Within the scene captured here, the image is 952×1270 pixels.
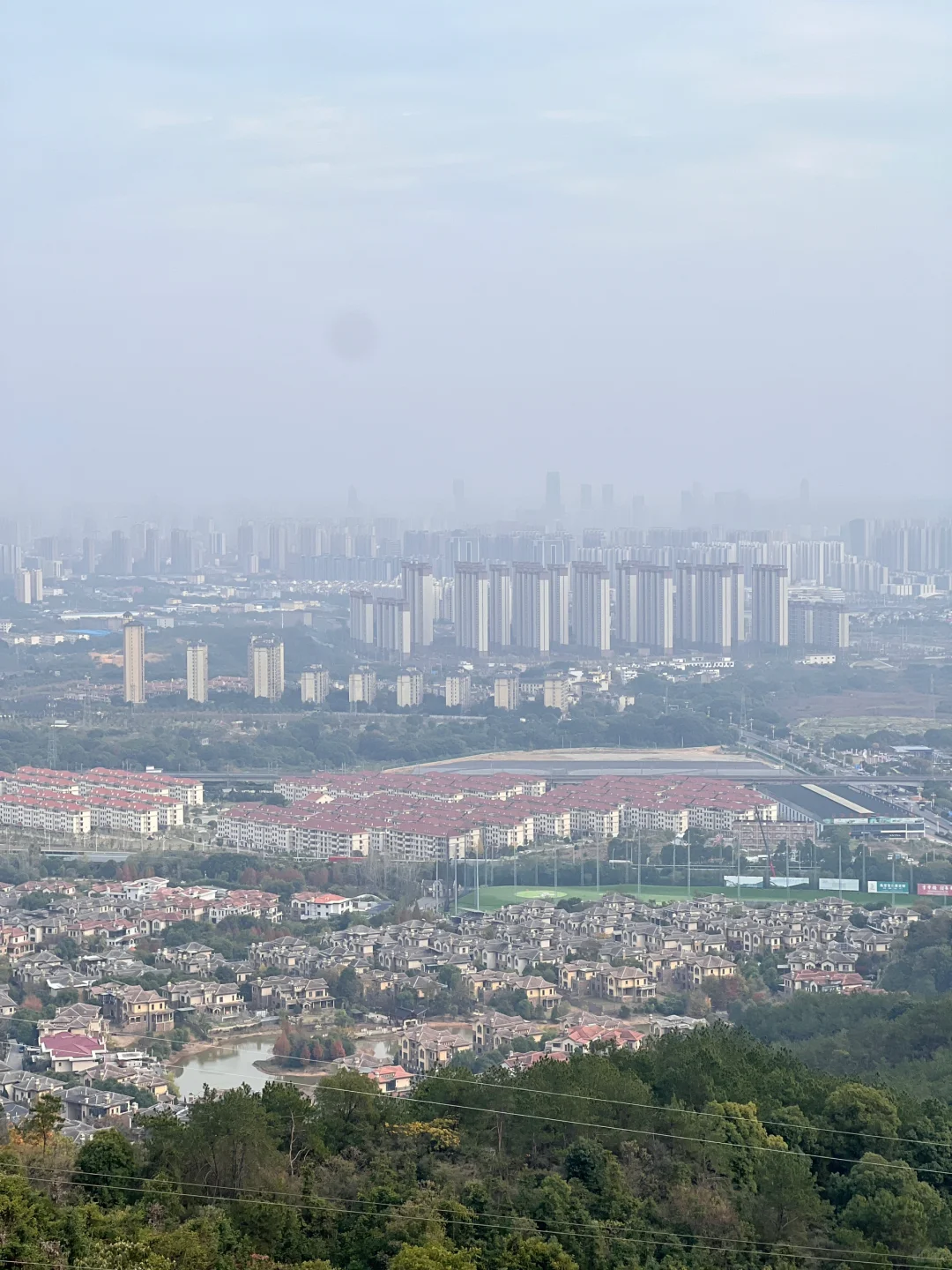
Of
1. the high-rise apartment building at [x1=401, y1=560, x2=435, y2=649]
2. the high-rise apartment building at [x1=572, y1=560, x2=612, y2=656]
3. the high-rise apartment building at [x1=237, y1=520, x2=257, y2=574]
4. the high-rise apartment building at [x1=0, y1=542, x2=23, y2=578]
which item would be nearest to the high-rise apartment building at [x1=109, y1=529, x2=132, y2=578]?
the high-rise apartment building at [x1=0, y1=542, x2=23, y2=578]

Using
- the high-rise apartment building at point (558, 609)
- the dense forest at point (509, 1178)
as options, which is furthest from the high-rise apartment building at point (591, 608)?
the dense forest at point (509, 1178)

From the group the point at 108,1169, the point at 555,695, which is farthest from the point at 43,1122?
the point at 555,695

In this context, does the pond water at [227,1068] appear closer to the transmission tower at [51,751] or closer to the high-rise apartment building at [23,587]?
the transmission tower at [51,751]

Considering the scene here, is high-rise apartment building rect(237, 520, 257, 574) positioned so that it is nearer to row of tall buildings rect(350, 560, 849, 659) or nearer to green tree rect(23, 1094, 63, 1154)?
row of tall buildings rect(350, 560, 849, 659)

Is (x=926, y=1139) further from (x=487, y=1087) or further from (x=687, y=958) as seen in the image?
(x=687, y=958)

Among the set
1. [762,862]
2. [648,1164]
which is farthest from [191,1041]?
[762,862]

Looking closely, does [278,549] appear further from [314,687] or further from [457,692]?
[457,692]
